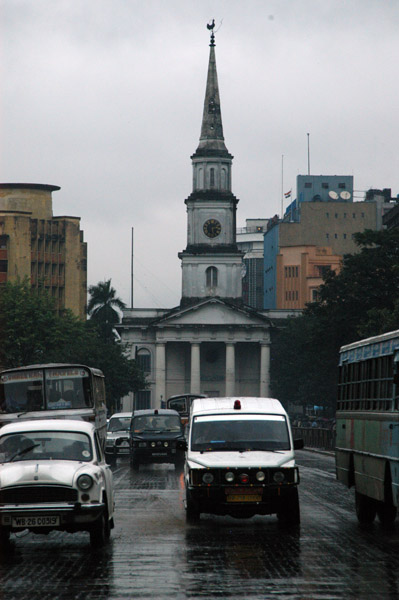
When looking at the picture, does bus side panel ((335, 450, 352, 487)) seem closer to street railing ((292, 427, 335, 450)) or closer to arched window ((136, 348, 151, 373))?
street railing ((292, 427, 335, 450))

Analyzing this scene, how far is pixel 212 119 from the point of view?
4916 inches

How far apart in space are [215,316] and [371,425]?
361ft

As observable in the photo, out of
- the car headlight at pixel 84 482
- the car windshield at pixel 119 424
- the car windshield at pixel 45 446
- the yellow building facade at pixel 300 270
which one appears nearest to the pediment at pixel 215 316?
the yellow building facade at pixel 300 270

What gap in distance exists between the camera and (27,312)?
72938 mm

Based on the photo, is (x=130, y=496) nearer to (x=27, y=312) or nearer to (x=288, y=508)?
(x=288, y=508)

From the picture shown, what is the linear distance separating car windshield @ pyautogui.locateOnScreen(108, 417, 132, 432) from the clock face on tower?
254 ft

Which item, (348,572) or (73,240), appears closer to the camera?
(348,572)

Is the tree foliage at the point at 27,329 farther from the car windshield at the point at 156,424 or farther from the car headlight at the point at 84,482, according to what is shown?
the car headlight at the point at 84,482

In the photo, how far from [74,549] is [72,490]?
81 cm

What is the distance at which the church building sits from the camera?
125 m

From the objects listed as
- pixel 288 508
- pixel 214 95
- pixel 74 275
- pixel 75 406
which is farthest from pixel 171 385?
pixel 288 508

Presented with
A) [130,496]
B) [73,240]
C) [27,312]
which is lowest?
[130,496]

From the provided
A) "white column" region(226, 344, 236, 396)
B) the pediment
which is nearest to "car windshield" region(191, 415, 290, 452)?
the pediment

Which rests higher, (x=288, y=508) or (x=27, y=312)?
(x=27, y=312)
